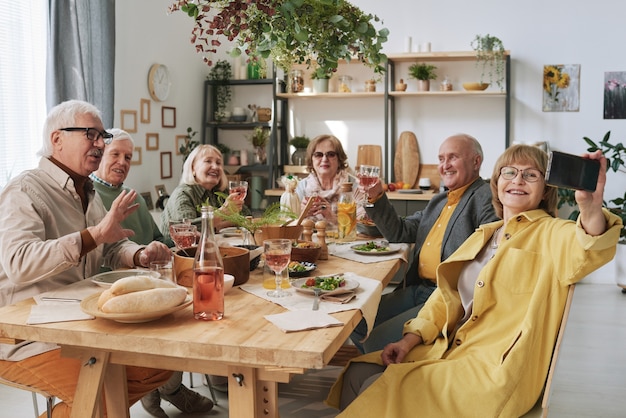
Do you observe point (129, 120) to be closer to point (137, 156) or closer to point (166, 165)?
point (137, 156)

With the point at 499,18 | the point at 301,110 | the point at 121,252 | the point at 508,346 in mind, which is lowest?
the point at 508,346

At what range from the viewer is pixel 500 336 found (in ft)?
6.55

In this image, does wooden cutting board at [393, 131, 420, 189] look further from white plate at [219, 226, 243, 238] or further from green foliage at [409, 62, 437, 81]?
white plate at [219, 226, 243, 238]

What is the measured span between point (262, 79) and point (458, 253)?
14.2 ft

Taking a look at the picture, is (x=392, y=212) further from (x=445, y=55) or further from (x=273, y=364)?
(x=445, y=55)

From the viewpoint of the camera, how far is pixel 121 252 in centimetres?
250

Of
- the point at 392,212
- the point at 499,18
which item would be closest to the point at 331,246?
the point at 392,212

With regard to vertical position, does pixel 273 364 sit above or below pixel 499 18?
below

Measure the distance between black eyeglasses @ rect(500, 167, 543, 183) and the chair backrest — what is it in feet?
13.4

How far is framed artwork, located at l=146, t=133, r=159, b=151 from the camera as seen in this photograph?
541cm

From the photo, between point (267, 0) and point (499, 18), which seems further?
point (499, 18)

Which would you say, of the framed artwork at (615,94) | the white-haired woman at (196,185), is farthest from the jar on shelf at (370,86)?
the white-haired woman at (196,185)

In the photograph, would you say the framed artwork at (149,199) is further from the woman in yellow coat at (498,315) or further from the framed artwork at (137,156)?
the woman in yellow coat at (498,315)

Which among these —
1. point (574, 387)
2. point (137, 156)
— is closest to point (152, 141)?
point (137, 156)
